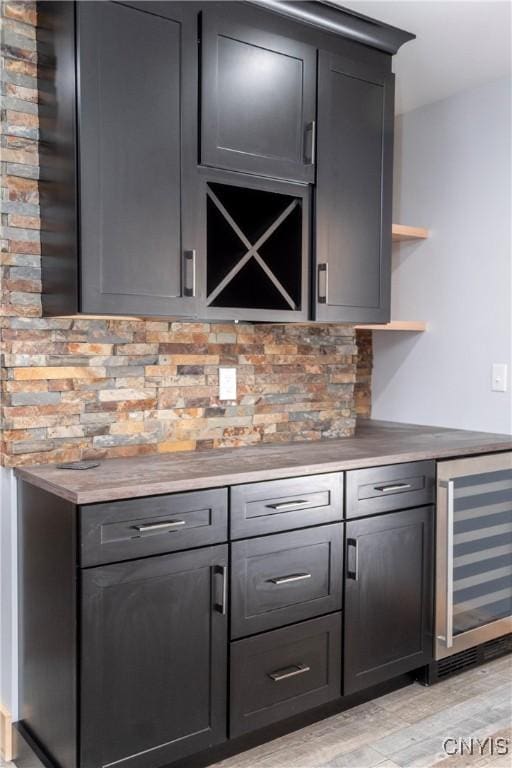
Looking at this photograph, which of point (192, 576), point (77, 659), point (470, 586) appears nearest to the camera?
point (77, 659)

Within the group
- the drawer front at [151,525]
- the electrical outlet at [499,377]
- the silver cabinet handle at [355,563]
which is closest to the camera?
the drawer front at [151,525]

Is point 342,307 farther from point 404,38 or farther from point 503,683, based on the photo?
point 503,683

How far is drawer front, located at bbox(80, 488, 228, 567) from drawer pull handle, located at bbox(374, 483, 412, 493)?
668mm

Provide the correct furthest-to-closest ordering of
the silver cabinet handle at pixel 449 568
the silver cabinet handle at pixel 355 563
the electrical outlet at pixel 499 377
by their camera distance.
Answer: the electrical outlet at pixel 499 377, the silver cabinet handle at pixel 449 568, the silver cabinet handle at pixel 355 563

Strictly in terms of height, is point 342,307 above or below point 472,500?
above

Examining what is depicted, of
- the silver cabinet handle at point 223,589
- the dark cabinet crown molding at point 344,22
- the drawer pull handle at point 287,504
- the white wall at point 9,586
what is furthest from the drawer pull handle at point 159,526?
the dark cabinet crown molding at point 344,22

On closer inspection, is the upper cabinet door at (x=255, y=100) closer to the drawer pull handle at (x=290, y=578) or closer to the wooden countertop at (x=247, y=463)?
the wooden countertop at (x=247, y=463)

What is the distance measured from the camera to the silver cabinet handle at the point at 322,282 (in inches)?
100

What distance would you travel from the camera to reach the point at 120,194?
6.72ft

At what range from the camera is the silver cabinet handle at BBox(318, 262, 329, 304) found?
8.34ft

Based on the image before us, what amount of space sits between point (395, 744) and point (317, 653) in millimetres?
382

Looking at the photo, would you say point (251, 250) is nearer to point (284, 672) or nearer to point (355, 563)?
point (355, 563)

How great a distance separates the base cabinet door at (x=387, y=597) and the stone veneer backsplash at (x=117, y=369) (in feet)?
1.94

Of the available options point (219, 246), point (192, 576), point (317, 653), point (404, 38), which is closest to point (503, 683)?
point (317, 653)
